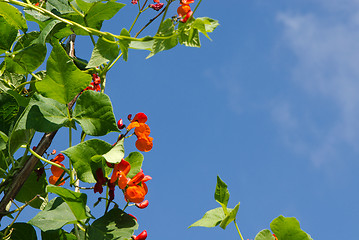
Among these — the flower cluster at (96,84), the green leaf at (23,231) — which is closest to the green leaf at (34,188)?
the green leaf at (23,231)

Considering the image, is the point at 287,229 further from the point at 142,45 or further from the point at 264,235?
the point at 142,45

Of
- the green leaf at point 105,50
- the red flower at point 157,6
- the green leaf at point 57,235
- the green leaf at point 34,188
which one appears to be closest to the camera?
the green leaf at point 57,235

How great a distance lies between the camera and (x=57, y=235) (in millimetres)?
1243

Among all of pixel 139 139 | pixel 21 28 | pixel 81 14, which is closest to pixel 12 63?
pixel 21 28

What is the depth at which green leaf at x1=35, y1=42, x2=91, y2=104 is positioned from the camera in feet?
3.74

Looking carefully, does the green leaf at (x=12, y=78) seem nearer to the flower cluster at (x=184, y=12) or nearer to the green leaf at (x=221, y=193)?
the flower cluster at (x=184, y=12)

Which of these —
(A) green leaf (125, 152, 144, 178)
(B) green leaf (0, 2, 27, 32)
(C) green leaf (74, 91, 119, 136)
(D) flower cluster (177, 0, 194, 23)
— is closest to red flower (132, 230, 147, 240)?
Result: (A) green leaf (125, 152, 144, 178)

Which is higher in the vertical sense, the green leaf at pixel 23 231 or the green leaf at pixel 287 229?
the green leaf at pixel 287 229

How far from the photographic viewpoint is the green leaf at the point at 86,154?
3.60ft

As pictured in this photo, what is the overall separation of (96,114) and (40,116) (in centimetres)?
14

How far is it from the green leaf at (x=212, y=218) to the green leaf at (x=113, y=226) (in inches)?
6.6

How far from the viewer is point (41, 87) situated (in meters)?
1.15

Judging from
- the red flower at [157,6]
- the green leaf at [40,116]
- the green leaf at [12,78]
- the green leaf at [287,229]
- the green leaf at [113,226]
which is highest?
the red flower at [157,6]

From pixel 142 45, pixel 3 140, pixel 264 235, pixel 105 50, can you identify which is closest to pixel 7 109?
pixel 3 140
